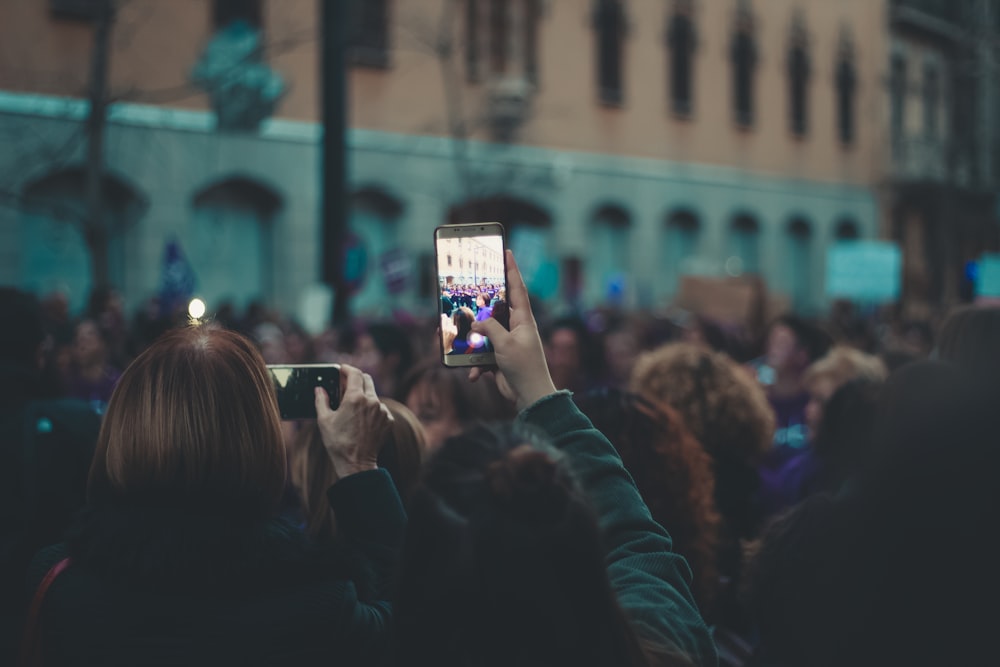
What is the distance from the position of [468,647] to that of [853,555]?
1.61 ft

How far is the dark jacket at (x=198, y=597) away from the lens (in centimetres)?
202

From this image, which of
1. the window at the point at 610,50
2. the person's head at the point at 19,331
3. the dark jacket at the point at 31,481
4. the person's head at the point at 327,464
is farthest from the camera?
the window at the point at 610,50

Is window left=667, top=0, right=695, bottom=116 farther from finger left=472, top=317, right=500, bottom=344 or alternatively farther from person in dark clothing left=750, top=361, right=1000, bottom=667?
person in dark clothing left=750, top=361, right=1000, bottom=667

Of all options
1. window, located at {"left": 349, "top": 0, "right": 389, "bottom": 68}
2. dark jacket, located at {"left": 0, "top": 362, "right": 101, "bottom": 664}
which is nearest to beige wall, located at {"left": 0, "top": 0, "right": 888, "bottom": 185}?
window, located at {"left": 349, "top": 0, "right": 389, "bottom": 68}

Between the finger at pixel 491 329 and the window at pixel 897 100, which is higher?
the window at pixel 897 100

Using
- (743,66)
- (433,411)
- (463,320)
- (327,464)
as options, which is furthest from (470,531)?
(743,66)

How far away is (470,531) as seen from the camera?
1.56m

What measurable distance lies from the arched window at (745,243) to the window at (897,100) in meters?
6.89

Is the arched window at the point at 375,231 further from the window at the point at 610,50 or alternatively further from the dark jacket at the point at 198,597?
the dark jacket at the point at 198,597

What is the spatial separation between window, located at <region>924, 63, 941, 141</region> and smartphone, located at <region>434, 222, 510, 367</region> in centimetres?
3337

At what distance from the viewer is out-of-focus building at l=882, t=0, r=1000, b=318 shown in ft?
97.8

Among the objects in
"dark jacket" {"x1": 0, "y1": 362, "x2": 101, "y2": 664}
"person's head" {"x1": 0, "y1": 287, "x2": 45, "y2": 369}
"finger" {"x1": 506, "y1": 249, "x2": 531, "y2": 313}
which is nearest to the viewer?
"finger" {"x1": 506, "y1": 249, "x2": 531, "y2": 313}

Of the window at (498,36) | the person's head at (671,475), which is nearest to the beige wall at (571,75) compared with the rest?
the window at (498,36)

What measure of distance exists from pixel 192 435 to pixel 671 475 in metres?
1.50
